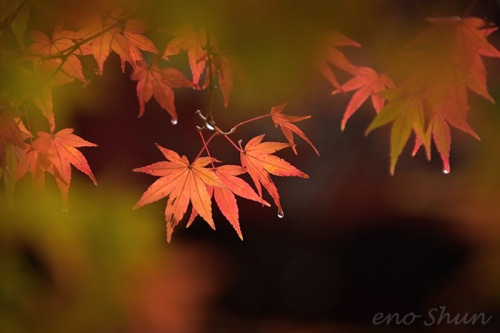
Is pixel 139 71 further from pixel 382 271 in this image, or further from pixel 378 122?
pixel 382 271

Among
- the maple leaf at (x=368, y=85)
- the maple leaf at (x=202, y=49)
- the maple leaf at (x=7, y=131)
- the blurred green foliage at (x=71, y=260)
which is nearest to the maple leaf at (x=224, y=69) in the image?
the maple leaf at (x=202, y=49)

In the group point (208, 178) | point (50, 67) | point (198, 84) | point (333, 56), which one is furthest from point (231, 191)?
point (50, 67)

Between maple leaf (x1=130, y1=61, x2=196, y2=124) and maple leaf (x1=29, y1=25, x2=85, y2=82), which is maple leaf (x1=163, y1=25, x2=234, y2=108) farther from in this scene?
maple leaf (x1=29, y1=25, x2=85, y2=82)

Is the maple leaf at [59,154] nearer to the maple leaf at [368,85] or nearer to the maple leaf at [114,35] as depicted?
the maple leaf at [114,35]

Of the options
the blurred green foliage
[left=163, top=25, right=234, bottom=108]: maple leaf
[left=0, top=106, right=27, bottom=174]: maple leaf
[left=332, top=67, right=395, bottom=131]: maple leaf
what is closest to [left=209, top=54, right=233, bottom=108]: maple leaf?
[left=163, top=25, right=234, bottom=108]: maple leaf

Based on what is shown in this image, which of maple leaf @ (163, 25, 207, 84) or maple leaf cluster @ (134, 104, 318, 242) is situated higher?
maple leaf @ (163, 25, 207, 84)
